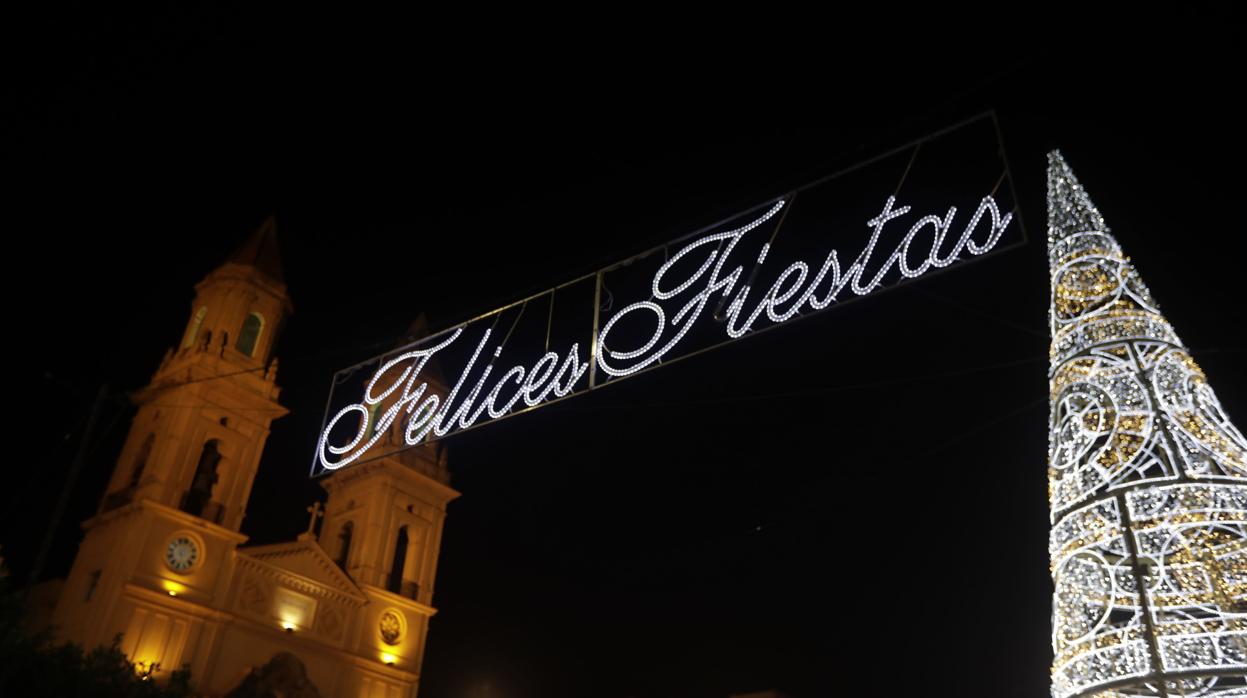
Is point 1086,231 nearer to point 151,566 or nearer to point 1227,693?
point 1227,693

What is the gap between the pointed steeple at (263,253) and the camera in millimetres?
34375

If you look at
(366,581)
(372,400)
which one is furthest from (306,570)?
(372,400)

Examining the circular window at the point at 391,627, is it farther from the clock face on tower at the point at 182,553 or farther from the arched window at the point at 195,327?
the arched window at the point at 195,327

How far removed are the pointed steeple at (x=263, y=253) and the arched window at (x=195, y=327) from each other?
2.08m

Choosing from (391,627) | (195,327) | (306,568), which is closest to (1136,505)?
(306,568)

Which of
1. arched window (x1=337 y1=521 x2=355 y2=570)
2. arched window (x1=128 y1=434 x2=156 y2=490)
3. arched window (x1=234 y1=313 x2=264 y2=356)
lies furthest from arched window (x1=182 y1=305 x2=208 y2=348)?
arched window (x1=337 y1=521 x2=355 y2=570)

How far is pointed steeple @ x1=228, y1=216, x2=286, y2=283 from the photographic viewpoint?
113 ft

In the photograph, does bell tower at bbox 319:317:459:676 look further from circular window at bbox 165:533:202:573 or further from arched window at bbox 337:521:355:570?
circular window at bbox 165:533:202:573

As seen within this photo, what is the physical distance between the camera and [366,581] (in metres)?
34.2

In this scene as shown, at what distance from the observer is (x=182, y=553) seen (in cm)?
2866

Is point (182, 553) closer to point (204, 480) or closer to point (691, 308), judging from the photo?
point (204, 480)

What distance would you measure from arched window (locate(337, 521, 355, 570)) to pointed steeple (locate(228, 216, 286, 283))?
372 inches

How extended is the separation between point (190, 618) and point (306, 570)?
4997 millimetres

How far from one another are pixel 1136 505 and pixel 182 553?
26.6 metres
